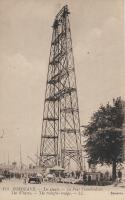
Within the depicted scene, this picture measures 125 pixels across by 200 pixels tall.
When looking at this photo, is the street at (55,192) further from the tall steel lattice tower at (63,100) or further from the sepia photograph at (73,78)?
the tall steel lattice tower at (63,100)

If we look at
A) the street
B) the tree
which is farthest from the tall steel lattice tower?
the street

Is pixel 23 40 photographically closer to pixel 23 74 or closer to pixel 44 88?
pixel 23 74

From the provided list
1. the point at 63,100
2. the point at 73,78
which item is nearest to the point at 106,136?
the point at 73,78

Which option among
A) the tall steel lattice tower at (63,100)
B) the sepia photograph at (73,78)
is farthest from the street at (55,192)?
the tall steel lattice tower at (63,100)

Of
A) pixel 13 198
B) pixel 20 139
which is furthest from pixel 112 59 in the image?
pixel 13 198

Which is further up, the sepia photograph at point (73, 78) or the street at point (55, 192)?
the sepia photograph at point (73, 78)

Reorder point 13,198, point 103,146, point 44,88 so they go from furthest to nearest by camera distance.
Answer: point 103,146 → point 44,88 → point 13,198

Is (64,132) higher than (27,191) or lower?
higher
